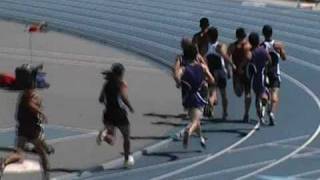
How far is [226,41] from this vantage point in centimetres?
2797

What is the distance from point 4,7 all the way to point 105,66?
13462mm

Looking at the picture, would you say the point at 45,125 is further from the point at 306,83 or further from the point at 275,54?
the point at 306,83

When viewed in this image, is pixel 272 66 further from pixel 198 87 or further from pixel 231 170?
pixel 231 170

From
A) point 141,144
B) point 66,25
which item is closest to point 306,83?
point 141,144

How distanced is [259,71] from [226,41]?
11.1 meters

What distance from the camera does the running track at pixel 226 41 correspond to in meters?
14.6

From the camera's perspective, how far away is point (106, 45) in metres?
27.8

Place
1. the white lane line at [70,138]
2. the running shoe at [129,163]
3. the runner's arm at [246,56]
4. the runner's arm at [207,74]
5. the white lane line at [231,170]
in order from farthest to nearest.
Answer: the runner's arm at [246,56] → the white lane line at [70,138] → the runner's arm at [207,74] → the running shoe at [129,163] → the white lane line at [231,170]

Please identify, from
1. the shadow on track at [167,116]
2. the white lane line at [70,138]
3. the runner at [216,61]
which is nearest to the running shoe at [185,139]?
the white lane line at [70,138]

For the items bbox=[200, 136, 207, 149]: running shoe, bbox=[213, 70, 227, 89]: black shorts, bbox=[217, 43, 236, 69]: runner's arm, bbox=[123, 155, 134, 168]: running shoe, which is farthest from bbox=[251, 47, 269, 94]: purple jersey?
bbox=[123, 155, 134, 168]: running shoe

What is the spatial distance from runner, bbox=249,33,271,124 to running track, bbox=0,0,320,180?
460mm

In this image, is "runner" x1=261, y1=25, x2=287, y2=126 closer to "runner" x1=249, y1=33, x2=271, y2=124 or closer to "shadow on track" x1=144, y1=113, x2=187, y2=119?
"runner" x1=249, y1=33, x2=271, y2=124

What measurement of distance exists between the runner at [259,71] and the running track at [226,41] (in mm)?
460

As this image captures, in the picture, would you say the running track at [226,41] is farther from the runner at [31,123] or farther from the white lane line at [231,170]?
the runner at [31,123]
